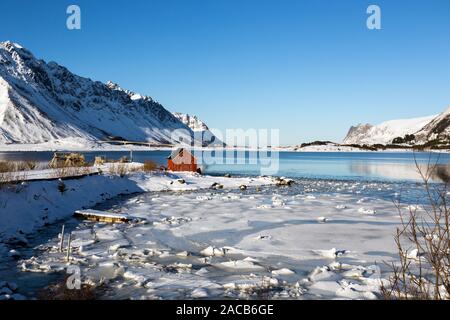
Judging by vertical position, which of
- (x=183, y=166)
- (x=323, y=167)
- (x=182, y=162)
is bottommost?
(x=323, y=167)

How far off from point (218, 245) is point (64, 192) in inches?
430

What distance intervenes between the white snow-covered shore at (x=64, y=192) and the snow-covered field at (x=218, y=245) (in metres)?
0.07

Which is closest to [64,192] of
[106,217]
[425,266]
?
[106,217]

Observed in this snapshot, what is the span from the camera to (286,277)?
845cm

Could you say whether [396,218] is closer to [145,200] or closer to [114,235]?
[114,235]

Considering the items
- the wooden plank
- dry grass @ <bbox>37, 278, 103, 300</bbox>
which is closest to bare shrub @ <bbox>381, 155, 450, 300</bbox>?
dry grass @ <bbox>37, 278, 103, 300</bbox>

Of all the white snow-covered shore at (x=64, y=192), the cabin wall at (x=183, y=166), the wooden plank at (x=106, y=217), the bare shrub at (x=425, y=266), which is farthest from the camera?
the cabin wall at (x=183, y=166)

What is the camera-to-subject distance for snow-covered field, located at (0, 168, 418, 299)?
25.6ft

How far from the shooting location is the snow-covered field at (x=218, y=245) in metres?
7.79

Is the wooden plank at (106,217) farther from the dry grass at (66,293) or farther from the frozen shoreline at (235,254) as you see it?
the dry grass at (66,293)

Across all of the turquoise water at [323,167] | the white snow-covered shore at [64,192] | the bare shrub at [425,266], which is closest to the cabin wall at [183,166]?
the white snow-covered shore at [64,192]

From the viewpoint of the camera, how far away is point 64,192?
19.1 meters

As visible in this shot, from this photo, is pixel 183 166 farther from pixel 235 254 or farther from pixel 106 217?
pixel 235 254

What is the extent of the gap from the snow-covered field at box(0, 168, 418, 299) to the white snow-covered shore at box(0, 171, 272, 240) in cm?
7
